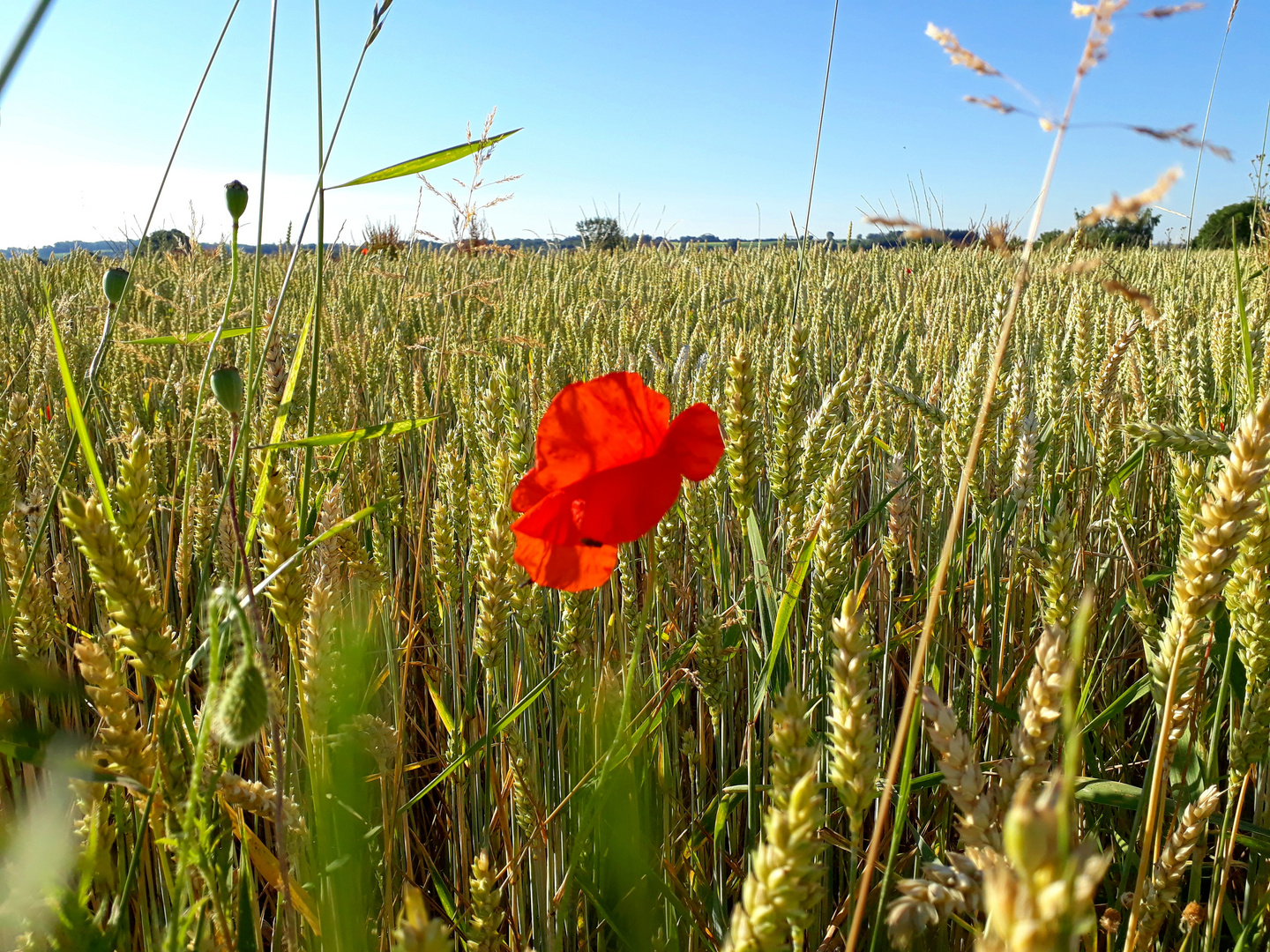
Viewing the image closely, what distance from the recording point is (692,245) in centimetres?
675

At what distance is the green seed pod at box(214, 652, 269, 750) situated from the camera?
33 cm

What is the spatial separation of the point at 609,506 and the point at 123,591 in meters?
0.33

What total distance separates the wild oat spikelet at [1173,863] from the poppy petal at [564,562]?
48 cm

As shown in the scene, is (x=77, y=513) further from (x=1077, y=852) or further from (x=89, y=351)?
(x=89, y=351)

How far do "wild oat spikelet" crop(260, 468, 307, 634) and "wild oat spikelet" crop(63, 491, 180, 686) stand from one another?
91 mm

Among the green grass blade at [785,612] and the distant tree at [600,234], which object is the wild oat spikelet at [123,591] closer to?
the green grass blade at [785,612]

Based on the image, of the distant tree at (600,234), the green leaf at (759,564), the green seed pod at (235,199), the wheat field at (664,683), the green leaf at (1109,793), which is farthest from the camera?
the distant tree at (600,234)

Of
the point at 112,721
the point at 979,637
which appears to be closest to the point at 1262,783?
the point at 979,637

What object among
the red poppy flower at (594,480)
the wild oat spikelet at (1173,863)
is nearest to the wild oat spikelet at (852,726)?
the red poppy flower at (594,480)

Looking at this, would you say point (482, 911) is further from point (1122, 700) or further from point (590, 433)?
point (1122, 700)

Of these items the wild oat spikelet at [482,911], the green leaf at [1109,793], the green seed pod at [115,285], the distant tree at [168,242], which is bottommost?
the wild oat spikelet at [482,911]

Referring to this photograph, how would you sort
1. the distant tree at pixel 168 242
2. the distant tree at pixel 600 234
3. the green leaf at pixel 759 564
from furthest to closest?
the distant tree at pixel 600 234 < the distant tree at pixel 168 242 < the green leaf at pixel 759 564

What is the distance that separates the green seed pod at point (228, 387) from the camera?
0.52m

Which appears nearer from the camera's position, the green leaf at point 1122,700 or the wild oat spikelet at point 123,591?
the wild oat spikelet at point 123,591
